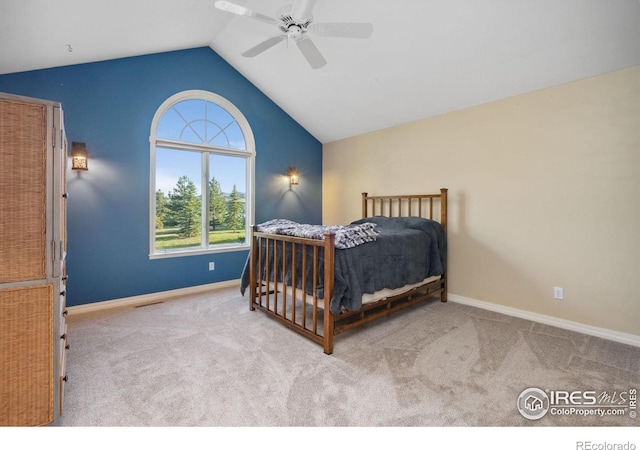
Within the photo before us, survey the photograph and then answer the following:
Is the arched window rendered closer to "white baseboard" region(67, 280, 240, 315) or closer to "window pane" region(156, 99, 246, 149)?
"window pane" region(156, 99, 246, 149)

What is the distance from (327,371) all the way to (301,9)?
257cm

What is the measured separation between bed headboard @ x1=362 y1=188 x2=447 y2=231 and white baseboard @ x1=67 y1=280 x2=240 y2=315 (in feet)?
7.75

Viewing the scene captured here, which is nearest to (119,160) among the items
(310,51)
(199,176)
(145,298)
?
(199,176)

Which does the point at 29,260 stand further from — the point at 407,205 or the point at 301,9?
the point at 407,205

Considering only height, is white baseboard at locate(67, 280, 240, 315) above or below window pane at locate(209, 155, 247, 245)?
below

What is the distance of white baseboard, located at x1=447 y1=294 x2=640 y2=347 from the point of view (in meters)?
2.56

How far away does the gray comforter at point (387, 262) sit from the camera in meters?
2.40

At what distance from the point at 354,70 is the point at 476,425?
3.60 meters

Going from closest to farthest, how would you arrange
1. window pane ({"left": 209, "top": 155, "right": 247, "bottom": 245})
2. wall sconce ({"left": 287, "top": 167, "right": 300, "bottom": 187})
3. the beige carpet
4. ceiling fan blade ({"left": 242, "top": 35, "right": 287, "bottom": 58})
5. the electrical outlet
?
1. the beige carpet
2. ceiling fan blade ({"left": 242, "top": 35, "right": 287, "bottom": 58})
3. the electrical outlet
4. window pane ({"left": 209, "top": 155, "right": 247, "bottom": 245})
5. wall sconce ({"left": 287, "top": 167, "right": 300, "bottom": 187})

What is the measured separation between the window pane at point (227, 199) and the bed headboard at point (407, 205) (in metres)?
1.92

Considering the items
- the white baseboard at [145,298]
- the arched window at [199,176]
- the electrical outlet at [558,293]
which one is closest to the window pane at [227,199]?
the arched window at [199,176]

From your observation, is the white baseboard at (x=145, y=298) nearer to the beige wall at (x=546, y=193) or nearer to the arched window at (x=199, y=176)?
the arched window at (x=199, y=176)

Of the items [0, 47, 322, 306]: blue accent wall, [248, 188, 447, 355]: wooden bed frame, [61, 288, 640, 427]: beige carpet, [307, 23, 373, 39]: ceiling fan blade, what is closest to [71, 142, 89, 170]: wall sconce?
[0, 47, 322, 306]: blue accent wall
